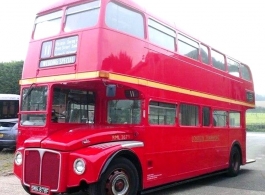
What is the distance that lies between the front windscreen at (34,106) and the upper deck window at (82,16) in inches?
53.4

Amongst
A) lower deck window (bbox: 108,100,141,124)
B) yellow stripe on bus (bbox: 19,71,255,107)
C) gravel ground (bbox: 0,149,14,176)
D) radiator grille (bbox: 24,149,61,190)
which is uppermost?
yellow stripe on bus (bbox: 19,71,255,107)

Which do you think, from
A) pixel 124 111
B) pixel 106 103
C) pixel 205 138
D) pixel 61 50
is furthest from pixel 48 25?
pixel 205 138

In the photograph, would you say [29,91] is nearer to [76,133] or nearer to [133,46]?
[76,133]

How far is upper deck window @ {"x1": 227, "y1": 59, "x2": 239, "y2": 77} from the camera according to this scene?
12231 millimetres

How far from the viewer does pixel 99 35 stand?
22.1ft

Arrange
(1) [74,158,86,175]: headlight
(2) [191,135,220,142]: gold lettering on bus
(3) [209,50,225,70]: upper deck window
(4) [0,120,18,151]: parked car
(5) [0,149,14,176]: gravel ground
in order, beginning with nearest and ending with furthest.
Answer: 1. (1) [74,158,86,175]: headlight
2. (2) [191,135,220,142]: gold lettering on bus
3. (5) [0,149,14,176]: gravel ground
4. (3) [209,50,225,70]: upper deck window
5. (4) [0,120,18,151]: parked car

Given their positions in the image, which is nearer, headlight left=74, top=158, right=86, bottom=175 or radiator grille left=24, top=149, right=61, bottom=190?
headlight left=74, top=158, right=86, bottom=175

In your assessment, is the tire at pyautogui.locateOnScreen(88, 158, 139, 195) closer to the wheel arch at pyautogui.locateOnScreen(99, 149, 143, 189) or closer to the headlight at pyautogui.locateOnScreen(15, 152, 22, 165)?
the wheel arch at pyautogui.locateOnScreen(99, 149, 143, 189)

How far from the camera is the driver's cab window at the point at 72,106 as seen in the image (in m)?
7.24

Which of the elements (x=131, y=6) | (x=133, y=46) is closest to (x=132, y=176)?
(x=133, y=46)

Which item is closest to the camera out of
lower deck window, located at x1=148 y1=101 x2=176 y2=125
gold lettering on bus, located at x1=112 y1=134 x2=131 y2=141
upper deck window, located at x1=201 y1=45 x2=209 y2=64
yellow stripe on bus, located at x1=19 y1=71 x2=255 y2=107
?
yellow stripe on bus, located at x1=19 y1=71 x2=255 y2=107

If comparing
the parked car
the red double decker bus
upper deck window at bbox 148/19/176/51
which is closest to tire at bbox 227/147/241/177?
the red double decker bus

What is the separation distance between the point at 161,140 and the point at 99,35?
109 inches

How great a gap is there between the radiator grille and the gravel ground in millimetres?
4261
